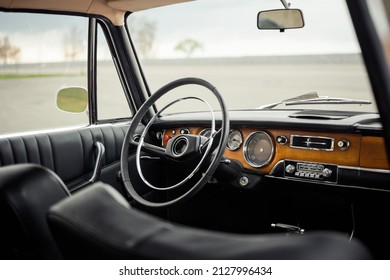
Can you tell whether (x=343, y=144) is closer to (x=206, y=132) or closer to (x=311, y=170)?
(x=311, y=170)

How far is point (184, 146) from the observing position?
2471mm

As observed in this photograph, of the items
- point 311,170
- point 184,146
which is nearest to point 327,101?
point 311,170

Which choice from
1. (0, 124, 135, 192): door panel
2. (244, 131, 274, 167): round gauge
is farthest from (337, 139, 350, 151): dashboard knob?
(0, 124, 135, 192): door panel

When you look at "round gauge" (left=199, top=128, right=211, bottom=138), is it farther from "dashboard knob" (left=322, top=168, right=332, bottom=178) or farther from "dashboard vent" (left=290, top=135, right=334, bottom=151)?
"dashboard knob" (left=322, top=168, right=332, bottom=178)

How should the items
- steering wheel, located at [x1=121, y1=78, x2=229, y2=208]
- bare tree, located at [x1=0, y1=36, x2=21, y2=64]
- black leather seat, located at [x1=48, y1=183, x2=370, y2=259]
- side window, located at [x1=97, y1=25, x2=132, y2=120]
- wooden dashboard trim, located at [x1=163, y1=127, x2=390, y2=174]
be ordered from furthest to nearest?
1. side window, located at [x1=97, y1=25, x2=132, y2=120]
2. bare tree, located at [x1=0, y1=36, x2=21, y2=64]
3. wooden dashboard trim, located at [x1=163, y1=127, x2=390, y2=174]
4. steering wheel, located at [x1=121, y1=78, x2=229, y2=208]
5. black leather seat, located at [x1=48, y1=183, x2=370, y2=259]

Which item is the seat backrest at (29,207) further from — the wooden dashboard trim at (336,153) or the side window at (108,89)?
the side window at (108,89)

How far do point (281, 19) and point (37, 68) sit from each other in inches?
66.3

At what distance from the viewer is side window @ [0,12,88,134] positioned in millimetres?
2752

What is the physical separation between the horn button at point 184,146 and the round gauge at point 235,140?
54cm

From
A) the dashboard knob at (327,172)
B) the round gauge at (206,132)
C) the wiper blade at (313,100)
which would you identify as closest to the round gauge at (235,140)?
the round gauge at (206,132)

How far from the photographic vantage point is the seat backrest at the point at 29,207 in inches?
41.6

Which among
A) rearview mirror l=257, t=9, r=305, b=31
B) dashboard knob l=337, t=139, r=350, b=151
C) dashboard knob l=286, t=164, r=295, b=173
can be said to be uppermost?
rearview mirror l=257, t=9, r=305, b=31

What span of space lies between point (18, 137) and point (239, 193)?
4.86 ft

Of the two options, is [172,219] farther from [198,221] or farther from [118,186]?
[118,186]
